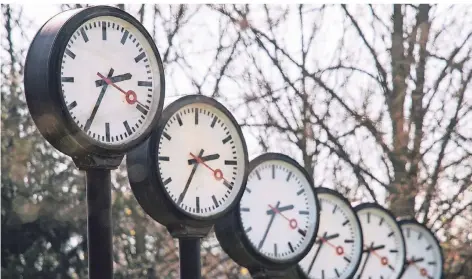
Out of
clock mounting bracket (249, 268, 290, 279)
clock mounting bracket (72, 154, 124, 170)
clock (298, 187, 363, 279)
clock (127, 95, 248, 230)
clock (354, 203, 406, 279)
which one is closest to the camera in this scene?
clock mounting bracket (72, 154, 124, 170)

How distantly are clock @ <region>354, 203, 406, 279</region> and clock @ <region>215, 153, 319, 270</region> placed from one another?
867 millimetres

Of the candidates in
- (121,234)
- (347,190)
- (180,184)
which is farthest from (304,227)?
(121,234)

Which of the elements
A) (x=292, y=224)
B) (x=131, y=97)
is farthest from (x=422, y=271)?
(x=131, y=97)

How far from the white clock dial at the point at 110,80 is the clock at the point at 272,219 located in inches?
37.6

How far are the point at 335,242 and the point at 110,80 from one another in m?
2.04

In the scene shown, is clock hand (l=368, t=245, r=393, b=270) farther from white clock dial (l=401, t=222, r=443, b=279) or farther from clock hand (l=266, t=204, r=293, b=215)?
clock hand (l=266, t=204, r=293, b=215)

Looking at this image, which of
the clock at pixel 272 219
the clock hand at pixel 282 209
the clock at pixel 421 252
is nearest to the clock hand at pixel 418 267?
the clock at pixel 421 252

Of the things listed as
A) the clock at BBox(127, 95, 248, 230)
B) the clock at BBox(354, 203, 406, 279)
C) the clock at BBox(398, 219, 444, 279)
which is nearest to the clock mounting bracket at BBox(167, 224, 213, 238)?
the clock at BBox(127, 95, 248, 230)

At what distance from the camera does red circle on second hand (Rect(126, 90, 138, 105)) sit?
382 centimetres

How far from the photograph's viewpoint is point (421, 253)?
6336 millimetres

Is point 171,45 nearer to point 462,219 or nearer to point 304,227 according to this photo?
point 462,219

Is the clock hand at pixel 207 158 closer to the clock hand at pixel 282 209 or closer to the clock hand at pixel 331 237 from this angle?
the clock hand at pixel 282 209

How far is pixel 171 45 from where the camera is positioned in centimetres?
807

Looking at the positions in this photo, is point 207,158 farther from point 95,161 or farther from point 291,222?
point 291,222
